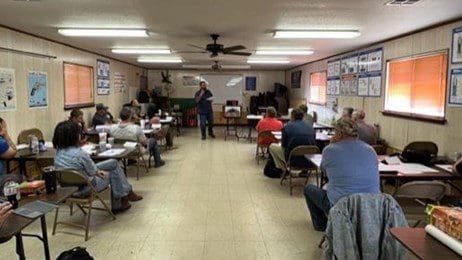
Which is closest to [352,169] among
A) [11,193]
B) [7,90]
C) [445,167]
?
[445,167]

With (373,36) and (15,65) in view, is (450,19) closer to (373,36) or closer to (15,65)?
(373,36)

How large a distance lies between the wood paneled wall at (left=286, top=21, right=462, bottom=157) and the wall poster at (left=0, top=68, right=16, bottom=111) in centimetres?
601

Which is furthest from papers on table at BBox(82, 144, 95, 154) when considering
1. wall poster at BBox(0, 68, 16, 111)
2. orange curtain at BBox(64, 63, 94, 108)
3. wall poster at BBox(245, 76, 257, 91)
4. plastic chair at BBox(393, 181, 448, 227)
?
wall poster at BBox(245, 76, 257, 91)

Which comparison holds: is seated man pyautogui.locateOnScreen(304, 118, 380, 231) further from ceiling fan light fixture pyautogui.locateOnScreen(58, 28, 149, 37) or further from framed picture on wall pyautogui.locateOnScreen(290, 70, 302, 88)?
framed picture on wall pyautogui.locateOnScreen(290, 70, 302, 88)

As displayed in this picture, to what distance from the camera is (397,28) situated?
536cm

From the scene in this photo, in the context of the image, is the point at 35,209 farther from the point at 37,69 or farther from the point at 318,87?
the point at 318,87

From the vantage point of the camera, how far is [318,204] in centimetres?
353

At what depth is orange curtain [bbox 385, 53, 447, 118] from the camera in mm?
5074

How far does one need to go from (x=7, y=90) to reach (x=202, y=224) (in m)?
3.58

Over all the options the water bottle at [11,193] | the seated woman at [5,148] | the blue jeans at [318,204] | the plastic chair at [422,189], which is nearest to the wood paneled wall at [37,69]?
the seated woman at [5,148]

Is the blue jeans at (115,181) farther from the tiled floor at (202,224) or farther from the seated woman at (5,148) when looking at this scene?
the seated woman at (5,148)

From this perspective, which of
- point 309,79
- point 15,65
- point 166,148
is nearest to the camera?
point 15,65

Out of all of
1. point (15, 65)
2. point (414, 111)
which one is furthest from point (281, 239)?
point (15, 65)

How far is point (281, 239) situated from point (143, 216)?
1667mm
